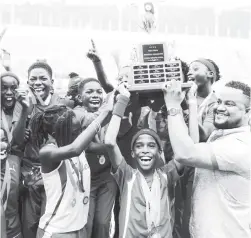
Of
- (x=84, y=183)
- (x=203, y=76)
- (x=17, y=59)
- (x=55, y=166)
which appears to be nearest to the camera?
(x=55, y=166)

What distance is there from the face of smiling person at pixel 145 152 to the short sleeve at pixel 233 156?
0.31m

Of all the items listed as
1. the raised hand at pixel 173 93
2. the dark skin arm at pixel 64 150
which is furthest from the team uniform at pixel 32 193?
the raised hand at pixel 173 93

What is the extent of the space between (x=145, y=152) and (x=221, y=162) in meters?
0.39

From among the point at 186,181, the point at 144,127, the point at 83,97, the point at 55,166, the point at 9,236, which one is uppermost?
the point at 83,97

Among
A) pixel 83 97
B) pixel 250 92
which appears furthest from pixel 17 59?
pixel 250 92

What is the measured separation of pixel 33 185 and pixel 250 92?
1.27 m

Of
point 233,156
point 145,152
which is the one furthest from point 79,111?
point 233,156

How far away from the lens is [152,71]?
1.96m

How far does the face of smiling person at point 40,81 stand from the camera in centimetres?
206

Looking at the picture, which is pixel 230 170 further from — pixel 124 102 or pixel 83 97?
pixel 83 97

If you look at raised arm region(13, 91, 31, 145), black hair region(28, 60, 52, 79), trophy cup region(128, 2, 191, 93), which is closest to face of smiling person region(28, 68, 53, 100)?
black hair region(28, 60, 52, 79)

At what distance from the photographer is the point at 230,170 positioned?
1.84 m

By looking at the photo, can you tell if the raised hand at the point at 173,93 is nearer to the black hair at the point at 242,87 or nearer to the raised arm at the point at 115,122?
the raised arm at the point at 115,122

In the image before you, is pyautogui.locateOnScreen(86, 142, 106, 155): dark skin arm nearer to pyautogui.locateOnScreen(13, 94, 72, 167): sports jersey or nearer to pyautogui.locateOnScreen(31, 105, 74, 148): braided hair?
pyautogui.locateOnScreen(31, 105, 74, 148): braided hair
